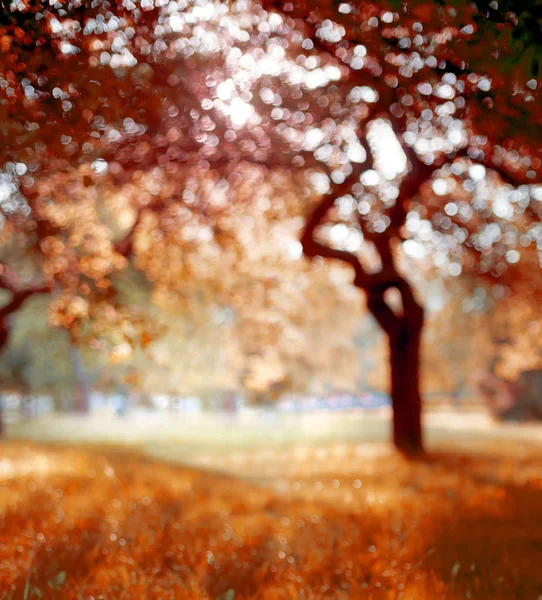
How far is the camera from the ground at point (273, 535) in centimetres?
554

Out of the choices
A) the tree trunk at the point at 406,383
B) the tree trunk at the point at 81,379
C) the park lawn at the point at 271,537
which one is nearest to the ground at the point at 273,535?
the park lawn at the point at 271,537

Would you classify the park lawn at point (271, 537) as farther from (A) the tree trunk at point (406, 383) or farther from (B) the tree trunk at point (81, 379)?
(B) the tree trunk at point (81, 379)

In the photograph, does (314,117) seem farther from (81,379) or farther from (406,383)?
(81,379)

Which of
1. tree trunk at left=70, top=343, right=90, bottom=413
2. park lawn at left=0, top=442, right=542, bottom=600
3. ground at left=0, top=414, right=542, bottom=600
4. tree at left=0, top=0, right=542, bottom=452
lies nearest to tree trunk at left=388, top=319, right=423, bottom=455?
tree at left=0, top=0, right=542, bottom=452

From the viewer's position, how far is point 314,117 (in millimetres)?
10461

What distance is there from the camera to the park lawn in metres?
5.54

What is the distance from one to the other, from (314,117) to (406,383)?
6.79 metres

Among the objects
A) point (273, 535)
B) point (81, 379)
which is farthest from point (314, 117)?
point (81, 379)

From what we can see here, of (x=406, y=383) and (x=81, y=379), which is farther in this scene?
(x=81, y=379)

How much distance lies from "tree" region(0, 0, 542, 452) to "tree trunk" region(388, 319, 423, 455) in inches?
1.2

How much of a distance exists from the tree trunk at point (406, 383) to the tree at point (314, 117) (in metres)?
0.03

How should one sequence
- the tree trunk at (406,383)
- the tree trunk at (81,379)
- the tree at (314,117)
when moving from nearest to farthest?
the tree at (314,117) < the tree trunk at (406,383) < the tree trunk at (81,379)

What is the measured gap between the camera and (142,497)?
906cm

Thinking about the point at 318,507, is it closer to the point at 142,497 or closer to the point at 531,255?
the point at 142,497
